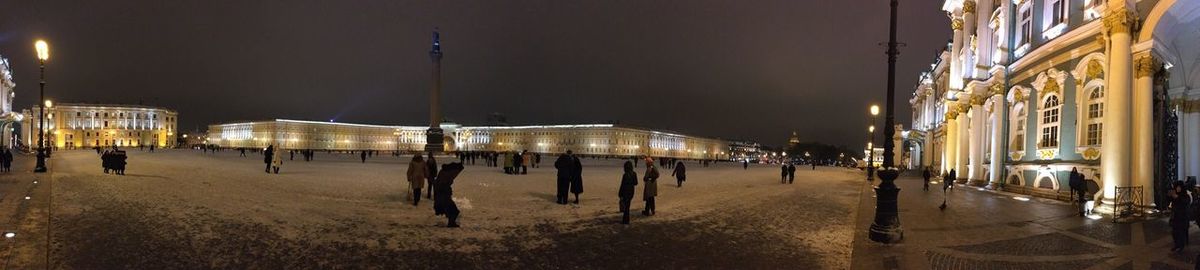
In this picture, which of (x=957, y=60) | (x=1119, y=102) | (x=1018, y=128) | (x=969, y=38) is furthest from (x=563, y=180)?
(x=957, y=60)

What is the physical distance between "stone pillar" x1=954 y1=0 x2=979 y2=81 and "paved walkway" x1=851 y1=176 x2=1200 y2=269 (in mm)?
17495

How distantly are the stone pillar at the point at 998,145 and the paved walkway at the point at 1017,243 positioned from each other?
31.0ft

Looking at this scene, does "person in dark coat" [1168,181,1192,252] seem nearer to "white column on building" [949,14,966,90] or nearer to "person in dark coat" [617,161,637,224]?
→ "person in dark coat" [617,161,637,224]

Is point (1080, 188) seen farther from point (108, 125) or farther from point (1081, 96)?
point (108, 125)

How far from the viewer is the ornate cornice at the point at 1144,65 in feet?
47.7

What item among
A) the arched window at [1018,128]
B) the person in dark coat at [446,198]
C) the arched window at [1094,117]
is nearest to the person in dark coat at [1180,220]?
the arched window at [1094,117]

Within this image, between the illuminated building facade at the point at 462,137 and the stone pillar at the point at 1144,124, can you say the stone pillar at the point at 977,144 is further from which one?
the illuminated building facade at the point at 462,137

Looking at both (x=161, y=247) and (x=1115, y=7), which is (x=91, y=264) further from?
(x=1115, y=7)

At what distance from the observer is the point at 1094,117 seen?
17875 millimetres

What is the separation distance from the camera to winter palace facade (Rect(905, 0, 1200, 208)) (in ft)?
48.4

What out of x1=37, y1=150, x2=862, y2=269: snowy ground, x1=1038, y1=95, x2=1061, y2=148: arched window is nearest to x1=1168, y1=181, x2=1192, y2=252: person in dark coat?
x1=37, y1=150, x2=862, y2=269: snowy ground

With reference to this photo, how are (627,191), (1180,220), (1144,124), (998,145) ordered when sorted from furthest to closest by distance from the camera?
(998,145) < (1144,124) < (627,191) < (1180,220)

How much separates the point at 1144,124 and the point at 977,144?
12.0 metres

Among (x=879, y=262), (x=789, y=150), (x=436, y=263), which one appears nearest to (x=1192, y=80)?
(x=879, y=262)
